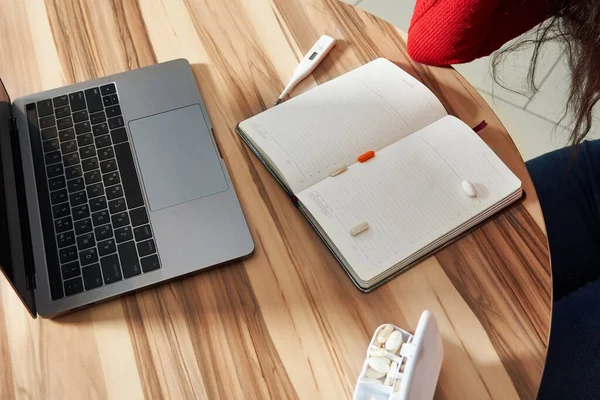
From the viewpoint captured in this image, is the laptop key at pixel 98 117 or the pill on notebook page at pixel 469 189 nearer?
the pill on notebook page at pixel 469 189

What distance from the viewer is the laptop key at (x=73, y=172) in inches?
29.8

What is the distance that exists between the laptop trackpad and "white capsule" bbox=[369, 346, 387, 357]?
0.91ft

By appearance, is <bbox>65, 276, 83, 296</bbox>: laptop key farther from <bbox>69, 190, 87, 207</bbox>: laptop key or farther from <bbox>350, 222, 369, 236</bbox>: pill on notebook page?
<bbox>350, 222, 369, 236</bbox>: pill on notebook page

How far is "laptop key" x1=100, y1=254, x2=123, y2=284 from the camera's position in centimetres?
67

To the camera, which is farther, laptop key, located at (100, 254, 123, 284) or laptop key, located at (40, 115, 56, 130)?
laptop key, located at (40, 115, 56, 130)

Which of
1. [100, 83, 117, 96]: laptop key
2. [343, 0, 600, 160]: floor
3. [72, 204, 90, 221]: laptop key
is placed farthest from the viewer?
[343, 0, 600, 160]: floor

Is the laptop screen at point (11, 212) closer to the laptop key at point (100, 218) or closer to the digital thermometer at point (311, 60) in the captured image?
the laptop key at point (100, 218)

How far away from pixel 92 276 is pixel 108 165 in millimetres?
162

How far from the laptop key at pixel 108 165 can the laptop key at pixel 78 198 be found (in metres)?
0.04

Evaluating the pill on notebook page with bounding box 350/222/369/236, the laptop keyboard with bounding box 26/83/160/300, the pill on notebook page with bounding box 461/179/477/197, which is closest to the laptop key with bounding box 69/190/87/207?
the laptop keyboard with bounding box 26/83/160/300

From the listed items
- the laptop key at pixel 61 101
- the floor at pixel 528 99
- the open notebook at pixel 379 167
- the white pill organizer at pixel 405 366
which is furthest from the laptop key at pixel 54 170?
the floor at pixel 528 99

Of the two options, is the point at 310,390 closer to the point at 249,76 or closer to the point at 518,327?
the point at 518,327

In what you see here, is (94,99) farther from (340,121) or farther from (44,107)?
(340,121)

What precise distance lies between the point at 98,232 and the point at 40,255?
0.23 ft
